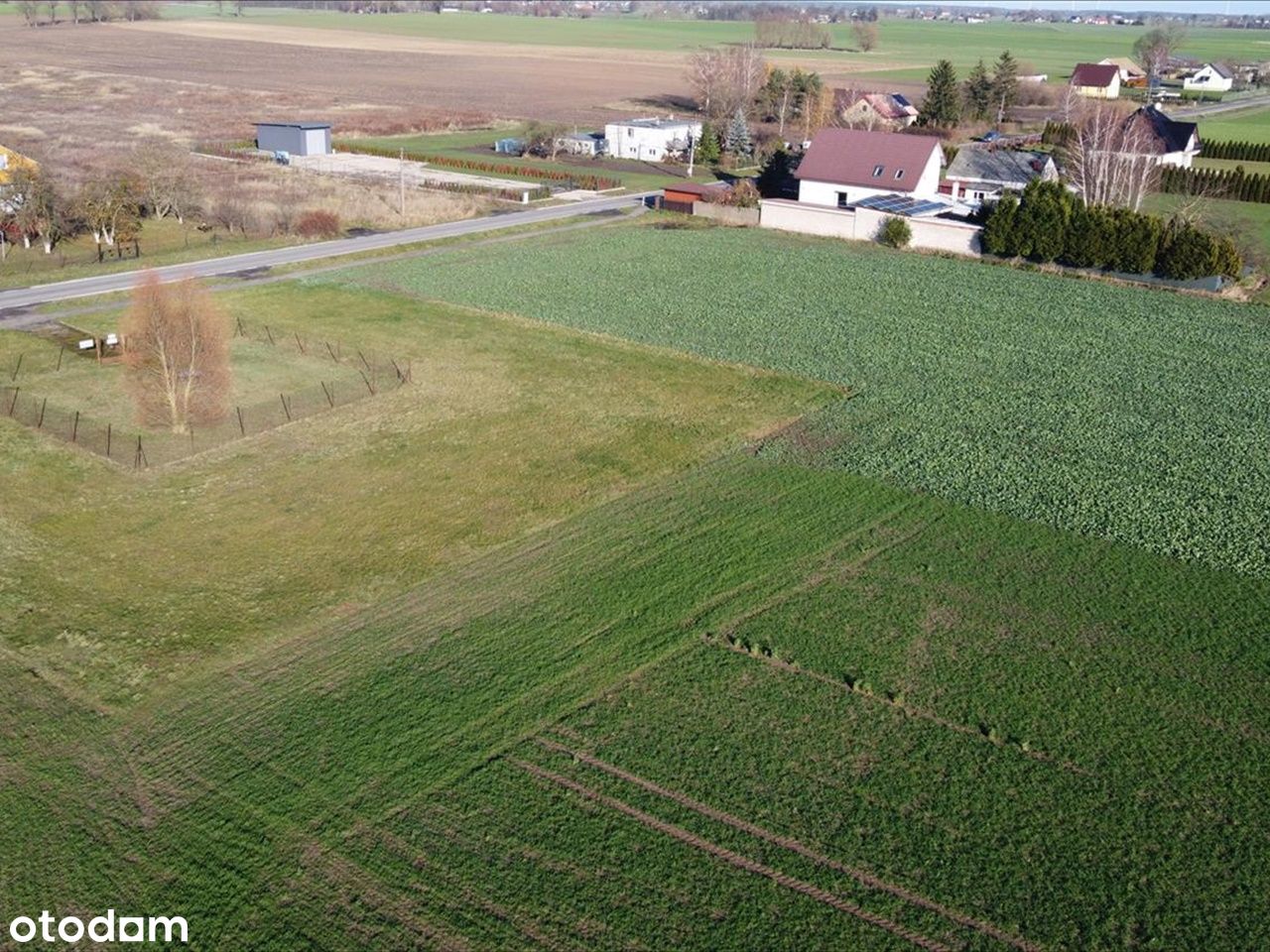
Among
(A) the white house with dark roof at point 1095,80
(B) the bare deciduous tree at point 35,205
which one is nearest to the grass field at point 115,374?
(B) the bare deciduous tree at point 35,205

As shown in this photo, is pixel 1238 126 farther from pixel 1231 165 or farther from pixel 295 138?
pixel 295 138

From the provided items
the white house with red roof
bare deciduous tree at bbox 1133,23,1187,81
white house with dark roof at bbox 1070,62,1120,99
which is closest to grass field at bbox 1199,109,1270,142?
white house with dark roof at bbox 1070,62,1120,99

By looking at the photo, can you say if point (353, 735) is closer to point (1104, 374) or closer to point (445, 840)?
point (445, 840)

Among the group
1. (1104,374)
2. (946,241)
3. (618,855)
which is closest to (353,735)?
(618,855)

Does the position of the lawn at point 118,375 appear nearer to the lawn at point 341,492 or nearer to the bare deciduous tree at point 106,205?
the lawn at point 341,492

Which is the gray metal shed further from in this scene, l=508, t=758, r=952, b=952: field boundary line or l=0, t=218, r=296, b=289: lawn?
l=508, t=758, r=952, b=952: field boundary line

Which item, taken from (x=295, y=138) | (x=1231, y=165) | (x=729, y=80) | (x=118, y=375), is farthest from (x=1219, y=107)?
(x=118, y=375)

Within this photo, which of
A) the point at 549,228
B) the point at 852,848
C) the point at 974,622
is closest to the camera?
the point at 852,848
